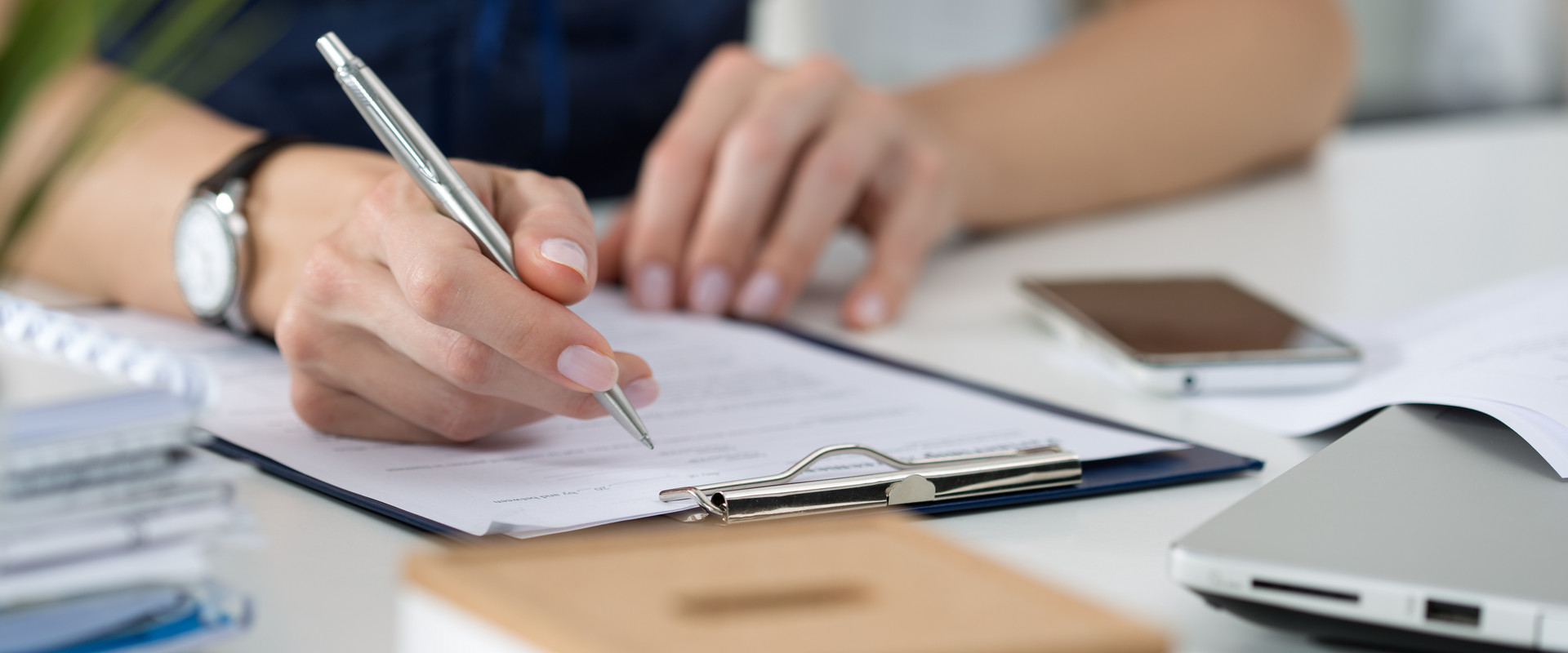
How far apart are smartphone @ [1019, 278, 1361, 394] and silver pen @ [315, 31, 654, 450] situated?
0.30 meters

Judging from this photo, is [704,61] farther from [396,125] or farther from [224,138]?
[396,125]

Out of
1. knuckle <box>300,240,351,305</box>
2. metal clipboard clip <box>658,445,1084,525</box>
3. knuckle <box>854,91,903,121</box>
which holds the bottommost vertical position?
metal clipboard clip <box>658,445,1084,525</box>

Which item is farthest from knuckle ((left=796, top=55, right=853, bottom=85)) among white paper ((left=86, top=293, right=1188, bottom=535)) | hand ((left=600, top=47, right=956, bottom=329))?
white paper ((left=86, top=293, right=1188, bottom=535))

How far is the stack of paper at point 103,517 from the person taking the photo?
10.3 inches

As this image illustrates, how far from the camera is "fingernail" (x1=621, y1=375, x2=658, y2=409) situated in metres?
0.47

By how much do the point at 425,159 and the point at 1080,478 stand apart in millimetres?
247

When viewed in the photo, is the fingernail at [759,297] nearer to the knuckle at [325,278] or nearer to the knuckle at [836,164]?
the knuckle at [836,164]

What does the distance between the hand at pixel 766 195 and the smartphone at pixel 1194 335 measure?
122 millimetres

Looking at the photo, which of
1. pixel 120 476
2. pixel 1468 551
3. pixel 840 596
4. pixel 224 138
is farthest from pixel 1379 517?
pixel 224 138

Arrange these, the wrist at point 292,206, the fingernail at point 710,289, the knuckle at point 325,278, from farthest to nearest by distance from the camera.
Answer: the fingernail at point 710,289 → the wrist at point 292,206 → the knuckle at point 325,278

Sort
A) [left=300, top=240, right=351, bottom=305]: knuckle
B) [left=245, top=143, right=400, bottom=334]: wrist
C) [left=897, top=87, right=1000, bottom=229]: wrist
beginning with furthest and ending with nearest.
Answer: [left=897, top=87, right=1000, bottom=229]: wrist → [left=245, top=143, right=400, bottom=334]: wrist → [left=300, top=240, right=351, bottom=305]: knuckle

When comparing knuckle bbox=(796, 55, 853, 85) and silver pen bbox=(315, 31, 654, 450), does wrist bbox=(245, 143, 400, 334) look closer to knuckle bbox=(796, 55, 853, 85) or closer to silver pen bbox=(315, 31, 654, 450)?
silver pen bbox=(315, 31, 654, 450)

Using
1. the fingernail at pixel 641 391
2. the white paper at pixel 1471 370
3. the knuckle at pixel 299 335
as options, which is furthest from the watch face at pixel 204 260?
the white paper at pixel 1471 370

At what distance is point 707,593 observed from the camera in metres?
0.24
